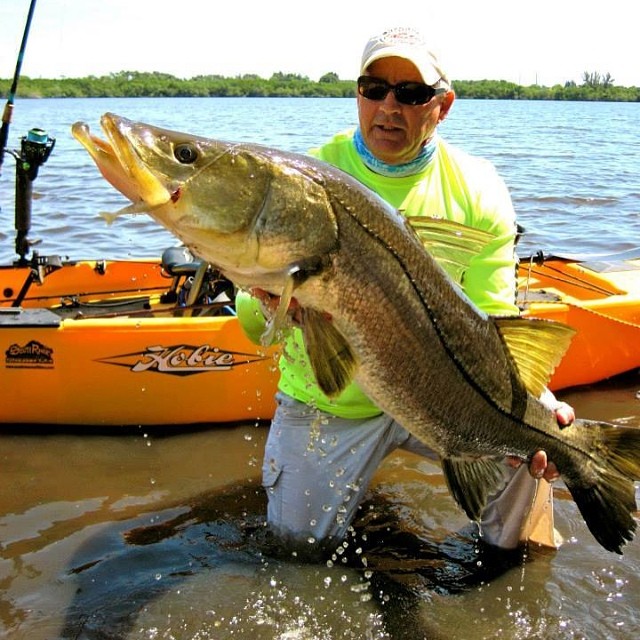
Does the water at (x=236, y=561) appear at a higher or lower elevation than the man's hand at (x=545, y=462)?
lower

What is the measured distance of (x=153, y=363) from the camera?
202 inches

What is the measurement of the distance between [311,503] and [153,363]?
2.03m

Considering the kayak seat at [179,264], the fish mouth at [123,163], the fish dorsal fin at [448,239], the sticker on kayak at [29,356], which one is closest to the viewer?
the fish mouth at [123,163]

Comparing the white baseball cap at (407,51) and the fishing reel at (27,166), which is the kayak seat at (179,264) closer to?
the fishing reel at (27,166)

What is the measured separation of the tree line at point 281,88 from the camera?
80000mm

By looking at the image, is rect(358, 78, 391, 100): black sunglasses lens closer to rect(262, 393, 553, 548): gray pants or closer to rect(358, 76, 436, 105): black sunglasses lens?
rect(358, 76, 436, 105): black sunglasses lens

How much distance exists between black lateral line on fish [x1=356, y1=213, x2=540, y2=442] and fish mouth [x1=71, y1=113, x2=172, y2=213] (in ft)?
2.11

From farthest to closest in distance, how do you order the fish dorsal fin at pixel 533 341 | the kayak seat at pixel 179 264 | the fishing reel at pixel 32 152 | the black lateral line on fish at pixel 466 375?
1. the fishing reel at pixel 32 152
2. the kayak seat at pixel 179 264
3. the fish dorsal fin at pixel 533 341
4. the black lateral line on fish at pixel 466 375

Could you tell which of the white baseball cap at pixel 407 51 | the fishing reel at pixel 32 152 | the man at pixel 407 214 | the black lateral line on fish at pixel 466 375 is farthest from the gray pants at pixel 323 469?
the fishing reel at pixel 32 152

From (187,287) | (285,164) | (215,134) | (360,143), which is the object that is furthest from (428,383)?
(215,134)

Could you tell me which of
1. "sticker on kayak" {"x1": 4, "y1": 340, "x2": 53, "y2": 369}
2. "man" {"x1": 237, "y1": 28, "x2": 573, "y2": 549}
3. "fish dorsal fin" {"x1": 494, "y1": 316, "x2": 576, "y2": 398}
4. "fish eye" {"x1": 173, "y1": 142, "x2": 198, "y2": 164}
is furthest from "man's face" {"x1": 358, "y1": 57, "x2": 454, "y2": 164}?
"sticker on kayak" {"x1": 4, "y1": 340, "x2": 53, "y2": 369}

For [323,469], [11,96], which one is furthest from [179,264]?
[323,469]

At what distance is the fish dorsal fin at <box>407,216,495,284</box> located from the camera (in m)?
2.72

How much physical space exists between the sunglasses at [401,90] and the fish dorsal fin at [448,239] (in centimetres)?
71
